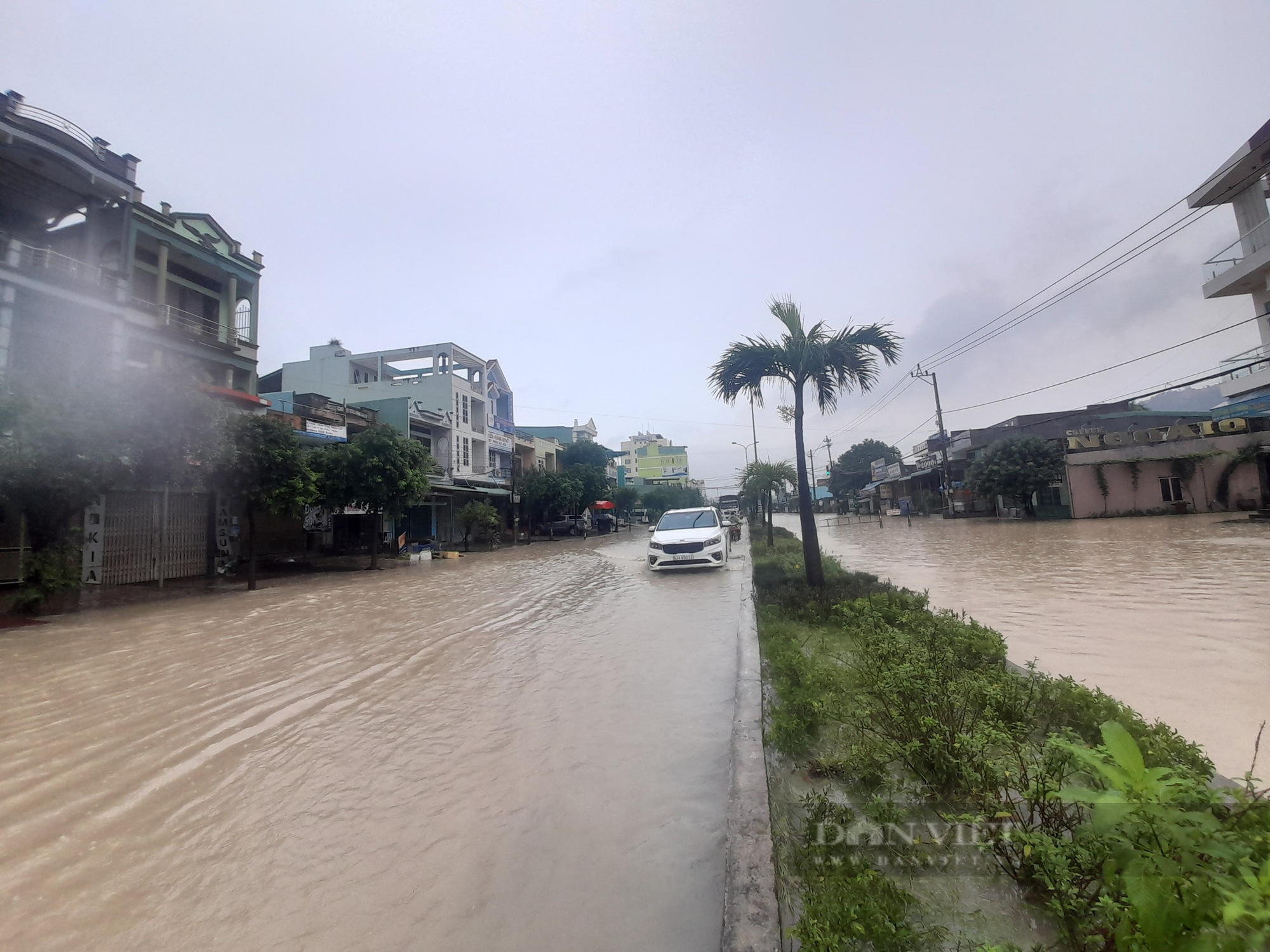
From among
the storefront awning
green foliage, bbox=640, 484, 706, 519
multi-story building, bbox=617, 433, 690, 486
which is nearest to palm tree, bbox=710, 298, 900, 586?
the storefront awning

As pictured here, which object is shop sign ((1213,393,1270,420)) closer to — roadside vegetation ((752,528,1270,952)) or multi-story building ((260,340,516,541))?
roadside vegetation ((752,528,1270,952))

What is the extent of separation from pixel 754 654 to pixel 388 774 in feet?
11.3

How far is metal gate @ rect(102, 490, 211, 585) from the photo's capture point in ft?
50.3

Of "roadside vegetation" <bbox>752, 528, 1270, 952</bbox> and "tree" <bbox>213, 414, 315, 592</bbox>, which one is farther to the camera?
"tree" <bbox>213, 414, 315, 592</bbox>

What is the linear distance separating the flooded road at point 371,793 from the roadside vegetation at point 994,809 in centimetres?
59

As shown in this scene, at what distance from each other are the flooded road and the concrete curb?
0.52 ft

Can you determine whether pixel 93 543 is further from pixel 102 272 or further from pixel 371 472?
pixel 102 272

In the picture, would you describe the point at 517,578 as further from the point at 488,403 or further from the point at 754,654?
the point at 488,403

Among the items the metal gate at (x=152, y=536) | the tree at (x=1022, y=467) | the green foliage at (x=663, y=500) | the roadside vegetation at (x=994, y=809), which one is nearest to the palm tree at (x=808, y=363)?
the roadside vegetation at (x=994, y=809)

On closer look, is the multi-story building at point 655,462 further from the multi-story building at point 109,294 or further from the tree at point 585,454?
the multi-story building at point 109,294

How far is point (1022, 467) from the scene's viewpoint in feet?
94.5

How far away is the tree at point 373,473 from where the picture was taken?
18.0m

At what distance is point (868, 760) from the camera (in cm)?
317

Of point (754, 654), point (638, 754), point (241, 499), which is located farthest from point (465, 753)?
point (241, 499)
